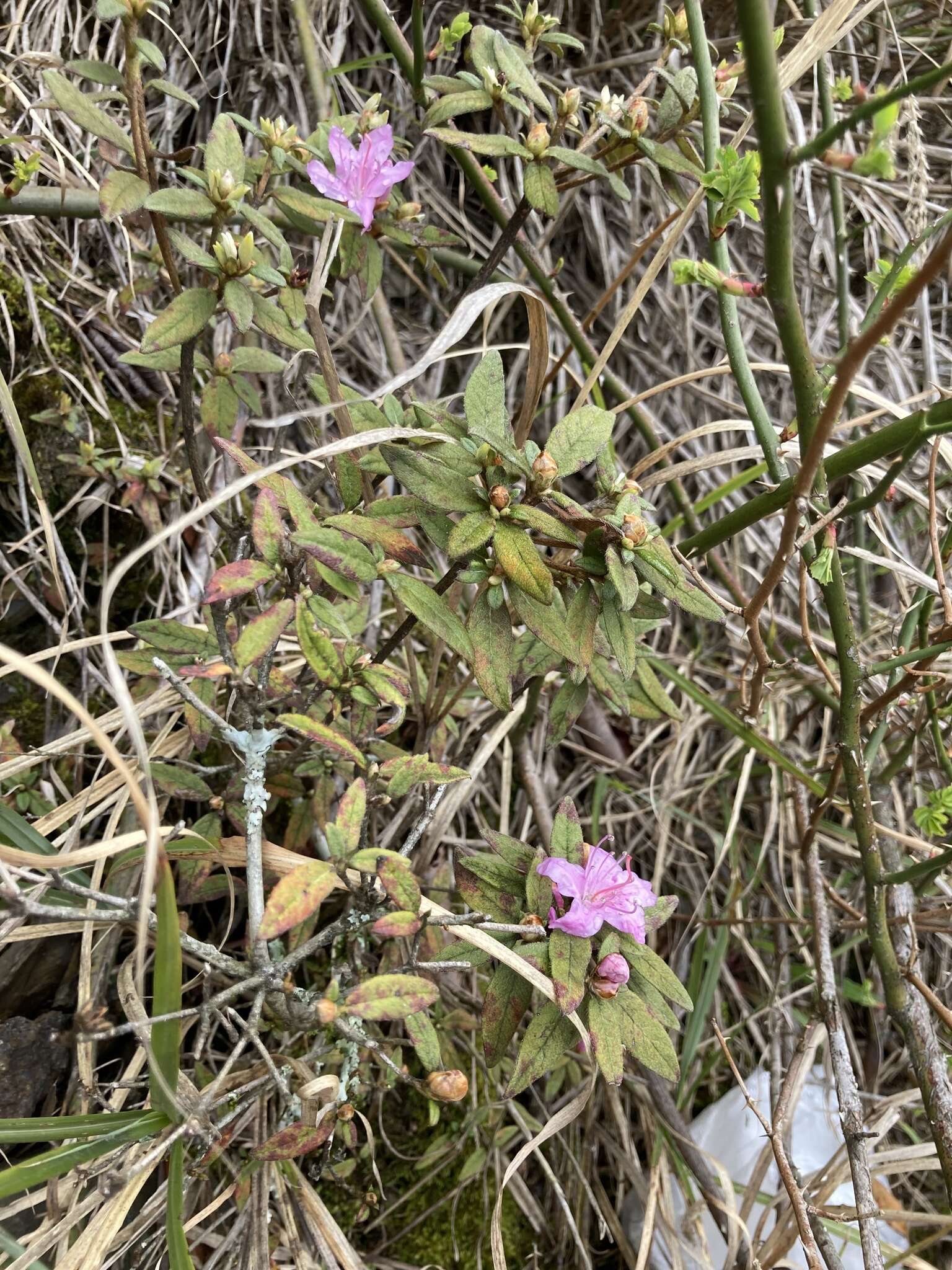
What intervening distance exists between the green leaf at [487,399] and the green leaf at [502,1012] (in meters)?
0.57

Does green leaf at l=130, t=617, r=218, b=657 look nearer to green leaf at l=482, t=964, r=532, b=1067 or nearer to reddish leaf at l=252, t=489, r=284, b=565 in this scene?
reddish leaf at l=252, t=489, r=284, b=565

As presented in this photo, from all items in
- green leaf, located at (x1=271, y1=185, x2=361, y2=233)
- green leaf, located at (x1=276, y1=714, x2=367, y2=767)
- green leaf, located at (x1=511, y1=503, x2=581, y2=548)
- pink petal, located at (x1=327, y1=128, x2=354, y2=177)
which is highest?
pink petal, located at (x1=327, y1=128, x2=354, y2=177)

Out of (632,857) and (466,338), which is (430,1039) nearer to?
(632,857)

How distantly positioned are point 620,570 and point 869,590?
61.8 inches

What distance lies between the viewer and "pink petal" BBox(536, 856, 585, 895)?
96cm

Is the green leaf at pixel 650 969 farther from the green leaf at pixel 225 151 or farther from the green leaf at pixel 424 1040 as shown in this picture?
the green leaf at pixel 225 151

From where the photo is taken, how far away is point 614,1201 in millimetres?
1455

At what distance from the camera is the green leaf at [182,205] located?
917 millimetres

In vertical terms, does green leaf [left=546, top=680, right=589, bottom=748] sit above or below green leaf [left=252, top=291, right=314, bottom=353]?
below

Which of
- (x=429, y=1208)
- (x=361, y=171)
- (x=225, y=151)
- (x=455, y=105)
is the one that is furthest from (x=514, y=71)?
(x=429, y=1208)

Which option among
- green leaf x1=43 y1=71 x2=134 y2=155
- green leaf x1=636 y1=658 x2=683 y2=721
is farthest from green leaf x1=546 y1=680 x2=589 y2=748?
green leaf x1=43 y1=71 x2=134 y2=155

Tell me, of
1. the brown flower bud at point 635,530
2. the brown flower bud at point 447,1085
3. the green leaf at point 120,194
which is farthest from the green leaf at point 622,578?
the green leaf at point 120,194

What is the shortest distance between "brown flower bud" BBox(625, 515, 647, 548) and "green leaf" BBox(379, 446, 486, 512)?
141 millimetres

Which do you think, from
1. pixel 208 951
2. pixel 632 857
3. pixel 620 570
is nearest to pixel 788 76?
pixel 620 570
